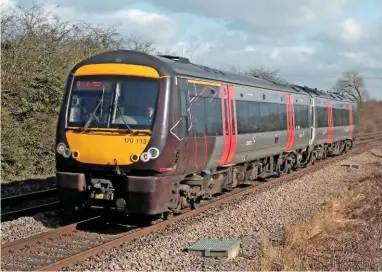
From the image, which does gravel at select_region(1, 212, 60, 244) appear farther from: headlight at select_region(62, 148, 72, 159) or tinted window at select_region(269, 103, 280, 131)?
tinted window at select_region(269, 103, 280, 131)

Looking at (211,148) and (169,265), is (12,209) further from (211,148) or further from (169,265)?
A: (169,265)

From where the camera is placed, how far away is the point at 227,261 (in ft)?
24.5

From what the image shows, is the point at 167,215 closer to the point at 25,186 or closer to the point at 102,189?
the point at 102,189

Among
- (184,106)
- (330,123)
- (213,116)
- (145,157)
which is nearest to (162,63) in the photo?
(184,106)

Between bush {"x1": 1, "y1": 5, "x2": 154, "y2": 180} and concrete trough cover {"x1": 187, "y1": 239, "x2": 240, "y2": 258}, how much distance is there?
389 inches

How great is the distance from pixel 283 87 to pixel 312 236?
9428mm

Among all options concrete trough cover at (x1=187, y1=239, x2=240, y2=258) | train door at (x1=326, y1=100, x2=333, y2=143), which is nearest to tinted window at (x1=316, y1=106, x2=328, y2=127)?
train door at (x1=326, y1=100, x2=333, y2=143)

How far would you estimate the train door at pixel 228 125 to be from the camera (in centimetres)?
1191

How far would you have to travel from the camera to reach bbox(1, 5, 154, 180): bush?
54.2 feet

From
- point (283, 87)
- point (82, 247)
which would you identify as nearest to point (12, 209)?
point (82, 247)

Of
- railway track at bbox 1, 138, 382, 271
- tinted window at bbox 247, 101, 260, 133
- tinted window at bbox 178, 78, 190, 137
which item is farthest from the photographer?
tinted window at bbox 247, 101, 260, 133

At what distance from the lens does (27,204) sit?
12125 mm

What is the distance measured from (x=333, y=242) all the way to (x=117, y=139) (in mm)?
3849

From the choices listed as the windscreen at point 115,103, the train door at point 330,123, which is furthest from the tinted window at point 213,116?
the train door at point 330,123
